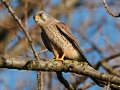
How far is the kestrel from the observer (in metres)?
4.63

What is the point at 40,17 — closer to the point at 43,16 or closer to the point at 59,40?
A: the point at 43,16

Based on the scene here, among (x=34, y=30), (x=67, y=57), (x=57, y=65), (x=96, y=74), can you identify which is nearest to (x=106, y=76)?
(x=96, y=74)

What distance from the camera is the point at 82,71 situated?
11.2 ft

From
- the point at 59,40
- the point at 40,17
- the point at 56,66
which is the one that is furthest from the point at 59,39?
the point at 56,66

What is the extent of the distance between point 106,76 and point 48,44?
157cm

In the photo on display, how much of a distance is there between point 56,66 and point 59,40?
1.21 metres

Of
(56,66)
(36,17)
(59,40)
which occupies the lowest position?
(56,66)

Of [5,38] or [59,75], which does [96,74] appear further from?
[5,38]

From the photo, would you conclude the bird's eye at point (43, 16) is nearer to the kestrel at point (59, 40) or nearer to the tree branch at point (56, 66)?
the kestrel at point (59, 40)

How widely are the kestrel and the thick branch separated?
3.53 ft

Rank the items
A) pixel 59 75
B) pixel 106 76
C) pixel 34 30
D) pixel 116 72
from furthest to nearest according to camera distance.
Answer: pixel 34 30, pixel 116 72, pixel 59 75, pixel 106 76

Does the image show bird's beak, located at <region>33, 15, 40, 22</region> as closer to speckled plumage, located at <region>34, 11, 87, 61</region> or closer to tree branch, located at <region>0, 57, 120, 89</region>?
speckled plumage, located at <region>34, 11, 87, 61</region>

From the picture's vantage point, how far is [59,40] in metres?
4.63

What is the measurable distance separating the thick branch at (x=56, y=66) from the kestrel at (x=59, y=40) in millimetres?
1075
